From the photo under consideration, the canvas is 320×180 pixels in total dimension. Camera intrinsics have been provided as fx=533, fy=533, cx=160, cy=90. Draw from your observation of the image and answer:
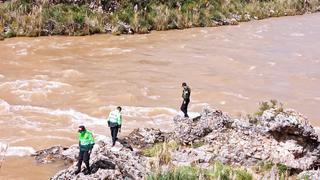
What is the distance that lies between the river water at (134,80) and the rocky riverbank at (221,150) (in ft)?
6.00

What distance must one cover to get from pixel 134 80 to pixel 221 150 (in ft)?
33.7

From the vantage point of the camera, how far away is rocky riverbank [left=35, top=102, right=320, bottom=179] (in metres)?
11.2

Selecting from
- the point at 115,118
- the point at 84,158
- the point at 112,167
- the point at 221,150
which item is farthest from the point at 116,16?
the point at 112,167

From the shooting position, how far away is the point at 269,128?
1318cm

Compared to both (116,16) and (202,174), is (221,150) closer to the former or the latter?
(202,174)

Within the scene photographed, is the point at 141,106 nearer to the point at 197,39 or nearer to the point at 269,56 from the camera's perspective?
the point at 269,56

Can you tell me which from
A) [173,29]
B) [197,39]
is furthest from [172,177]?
[173,29]

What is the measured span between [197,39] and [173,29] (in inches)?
171

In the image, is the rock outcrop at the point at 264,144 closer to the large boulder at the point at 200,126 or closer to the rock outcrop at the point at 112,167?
the large boulder at the point at 200,126

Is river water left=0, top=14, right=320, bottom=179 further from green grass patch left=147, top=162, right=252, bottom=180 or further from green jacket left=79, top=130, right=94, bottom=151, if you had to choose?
green grass patch left=147, top=162, right=252, bottom=180

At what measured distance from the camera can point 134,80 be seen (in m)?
22.8

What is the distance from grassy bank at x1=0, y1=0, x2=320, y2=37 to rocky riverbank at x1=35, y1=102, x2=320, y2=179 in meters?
19.9

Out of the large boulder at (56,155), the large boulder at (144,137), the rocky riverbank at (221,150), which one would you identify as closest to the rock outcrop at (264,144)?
the rocky riverbank at (221,150)

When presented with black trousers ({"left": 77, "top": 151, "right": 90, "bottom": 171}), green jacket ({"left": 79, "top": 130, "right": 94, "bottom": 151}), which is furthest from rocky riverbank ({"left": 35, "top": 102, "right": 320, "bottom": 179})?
green jacket ({"left": 79, "top": 130, "right": 94, "bottom": 151})
